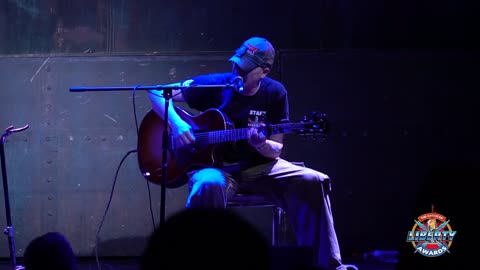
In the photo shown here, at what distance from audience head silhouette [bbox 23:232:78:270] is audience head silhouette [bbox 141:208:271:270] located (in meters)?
1.36

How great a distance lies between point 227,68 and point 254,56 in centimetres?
116

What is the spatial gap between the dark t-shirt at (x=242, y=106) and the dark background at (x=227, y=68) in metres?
1.05

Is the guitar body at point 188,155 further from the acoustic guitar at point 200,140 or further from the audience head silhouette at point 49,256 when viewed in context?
the audience head silhouette at point 49,256

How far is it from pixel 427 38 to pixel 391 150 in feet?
3.42

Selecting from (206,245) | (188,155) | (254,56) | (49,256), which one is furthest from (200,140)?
(206,245)

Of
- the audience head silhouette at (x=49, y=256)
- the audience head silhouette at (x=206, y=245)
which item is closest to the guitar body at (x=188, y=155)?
the audience head silhouette at (x=49, y=256)

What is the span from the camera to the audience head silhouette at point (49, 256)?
2.28 metres

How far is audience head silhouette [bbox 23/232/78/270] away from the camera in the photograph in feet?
7.47

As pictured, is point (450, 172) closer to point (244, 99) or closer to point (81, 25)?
point (244, 99)

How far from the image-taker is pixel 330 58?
16.6 feet

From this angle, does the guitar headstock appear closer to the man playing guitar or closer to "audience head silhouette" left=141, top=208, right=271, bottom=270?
the man playing guitar

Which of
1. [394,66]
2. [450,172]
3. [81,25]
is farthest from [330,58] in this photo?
[450,172]

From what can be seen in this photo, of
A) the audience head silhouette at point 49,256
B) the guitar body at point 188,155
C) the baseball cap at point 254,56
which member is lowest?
the audience head silhouette at point 49,256

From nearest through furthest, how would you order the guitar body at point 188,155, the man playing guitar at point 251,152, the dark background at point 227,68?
the man playing guitar at point 251,152 < the guitar body at point 188,155 < the dark background at point 227,68
